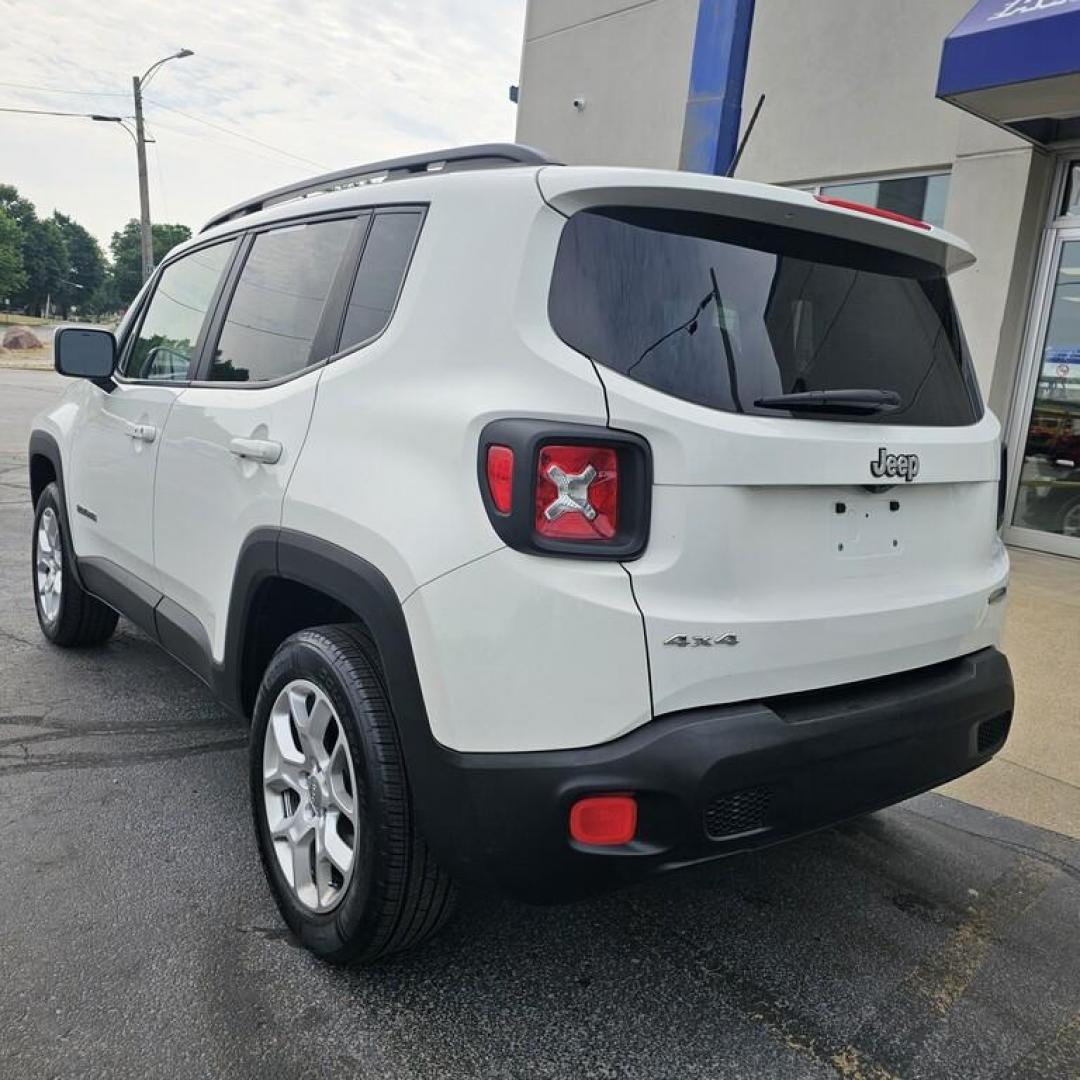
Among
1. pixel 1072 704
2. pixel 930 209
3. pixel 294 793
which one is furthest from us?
pixel 930 209

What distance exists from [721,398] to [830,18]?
862 cm

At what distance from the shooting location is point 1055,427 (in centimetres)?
802

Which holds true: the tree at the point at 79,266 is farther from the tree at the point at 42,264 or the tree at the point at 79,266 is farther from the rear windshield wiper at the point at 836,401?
the rear windshield wiper at the point at 836,401

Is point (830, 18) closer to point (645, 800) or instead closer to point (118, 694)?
point (118, 694)

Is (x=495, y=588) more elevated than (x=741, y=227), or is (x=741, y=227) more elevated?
(x=741, y=227)

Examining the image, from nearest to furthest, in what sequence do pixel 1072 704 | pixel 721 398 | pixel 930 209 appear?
pixel 721 398 < pixel 1072 704 < pixel 930 209

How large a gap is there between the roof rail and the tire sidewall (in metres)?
1.26

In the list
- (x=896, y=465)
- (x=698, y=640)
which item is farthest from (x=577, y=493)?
(x=896, y=465)

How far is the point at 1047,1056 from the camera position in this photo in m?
2.25

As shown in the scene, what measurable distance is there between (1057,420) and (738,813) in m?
7.29

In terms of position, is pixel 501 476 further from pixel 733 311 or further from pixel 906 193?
pixel 906 193

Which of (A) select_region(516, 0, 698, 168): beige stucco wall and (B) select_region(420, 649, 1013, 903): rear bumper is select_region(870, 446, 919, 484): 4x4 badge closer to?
(B) select_region(420, 649, 1013, 903): rear bumper

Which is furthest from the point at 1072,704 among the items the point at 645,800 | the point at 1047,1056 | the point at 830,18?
the point at 830,18

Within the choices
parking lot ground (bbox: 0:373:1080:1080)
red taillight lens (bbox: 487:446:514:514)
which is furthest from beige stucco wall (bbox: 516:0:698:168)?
red taillight lens (bbox: 487:446:514:514)
